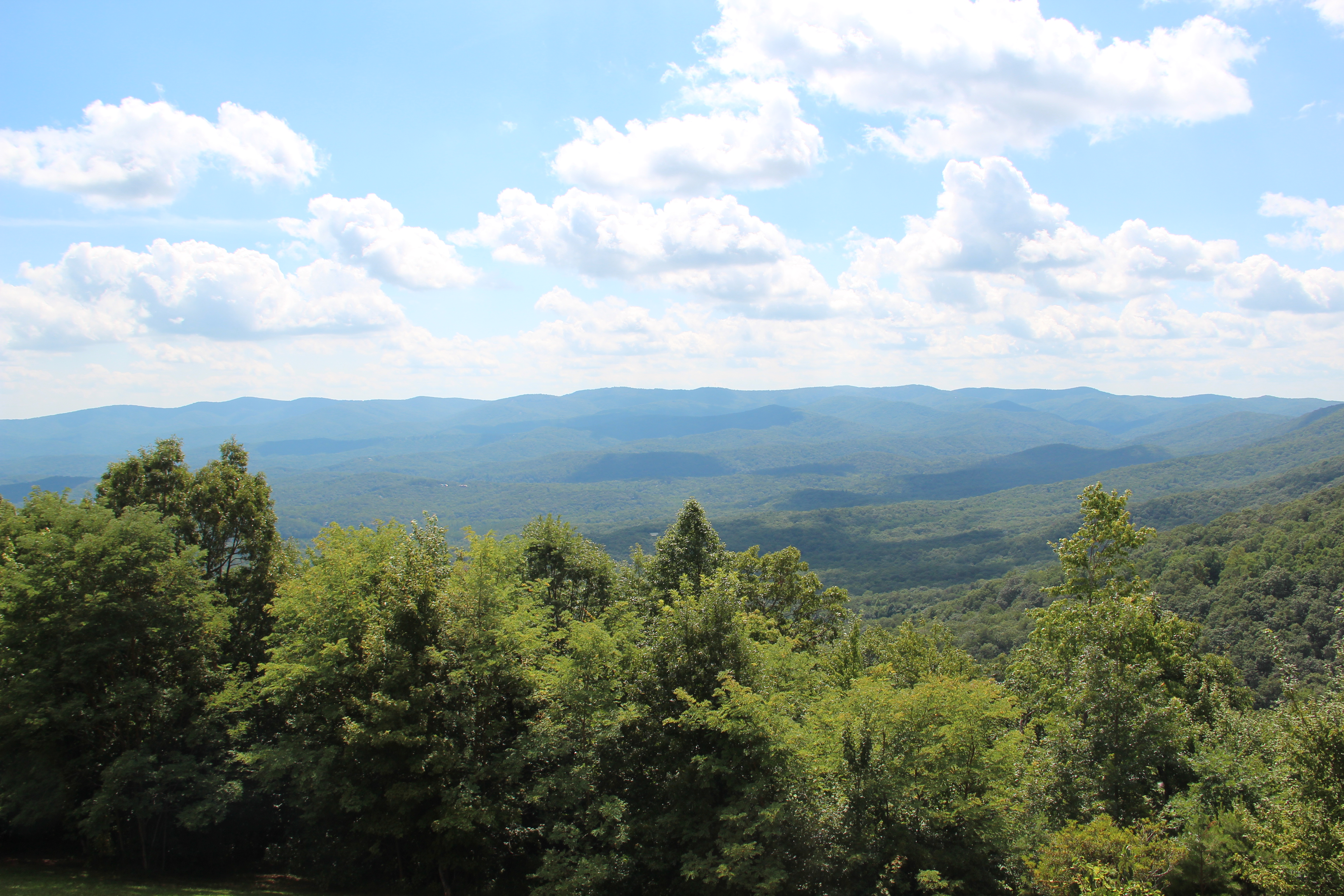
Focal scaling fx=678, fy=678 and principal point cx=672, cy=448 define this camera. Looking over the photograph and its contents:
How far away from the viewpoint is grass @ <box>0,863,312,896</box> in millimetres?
20734

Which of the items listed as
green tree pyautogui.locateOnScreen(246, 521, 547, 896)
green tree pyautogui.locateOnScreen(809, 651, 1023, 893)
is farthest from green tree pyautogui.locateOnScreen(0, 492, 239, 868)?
green tree pyautogui.locateOnScreen(809, 651, 1023, 893)

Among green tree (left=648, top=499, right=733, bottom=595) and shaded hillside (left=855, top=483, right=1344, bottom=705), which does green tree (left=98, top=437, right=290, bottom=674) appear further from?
shaded hillside (left=855, top=483, right=1344, bottom=705)

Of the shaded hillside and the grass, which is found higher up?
the grass

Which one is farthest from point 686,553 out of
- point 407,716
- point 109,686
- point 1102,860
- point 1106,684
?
point 109,686

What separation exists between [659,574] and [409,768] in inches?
586

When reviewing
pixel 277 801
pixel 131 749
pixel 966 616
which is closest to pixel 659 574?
pixel 277 801

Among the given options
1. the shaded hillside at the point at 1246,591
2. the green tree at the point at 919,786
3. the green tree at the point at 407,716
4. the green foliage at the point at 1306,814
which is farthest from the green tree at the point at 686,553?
the shaded hillside at the point at 1246,591

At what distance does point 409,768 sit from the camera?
69.9 feet

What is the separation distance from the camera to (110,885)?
2219cm

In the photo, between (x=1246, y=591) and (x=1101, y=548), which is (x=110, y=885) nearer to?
(x=1101, y=548)

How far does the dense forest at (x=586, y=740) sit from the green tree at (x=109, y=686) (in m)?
0.11

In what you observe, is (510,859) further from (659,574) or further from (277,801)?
(659,574)

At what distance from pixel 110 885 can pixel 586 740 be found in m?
16.3

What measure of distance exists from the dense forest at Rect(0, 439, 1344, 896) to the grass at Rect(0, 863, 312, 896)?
999 millimetres
